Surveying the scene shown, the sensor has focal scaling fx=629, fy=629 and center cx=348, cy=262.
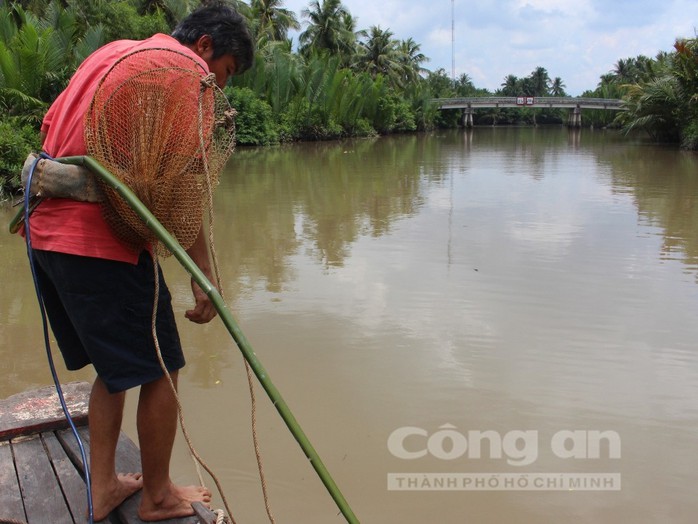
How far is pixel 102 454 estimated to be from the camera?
5.24 feet

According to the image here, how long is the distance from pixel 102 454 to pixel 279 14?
1354 inches

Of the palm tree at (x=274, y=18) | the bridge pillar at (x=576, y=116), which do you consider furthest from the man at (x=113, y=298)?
the bridge pillar at (x=576, y=116)

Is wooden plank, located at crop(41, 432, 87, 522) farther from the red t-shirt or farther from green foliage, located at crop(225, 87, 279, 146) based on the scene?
green foliage, located at crop(225, 87, 279, 146)

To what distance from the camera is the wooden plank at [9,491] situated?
1.58 m

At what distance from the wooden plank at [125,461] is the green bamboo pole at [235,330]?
53 cm

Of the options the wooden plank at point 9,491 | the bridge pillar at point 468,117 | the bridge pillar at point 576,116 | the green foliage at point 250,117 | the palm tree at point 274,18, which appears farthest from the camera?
the bridge pillar at point 468,117

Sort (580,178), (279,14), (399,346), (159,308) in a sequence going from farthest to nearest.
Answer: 1. (279,14)
2. (580,178)
3. (399,346)
4. (159,308)

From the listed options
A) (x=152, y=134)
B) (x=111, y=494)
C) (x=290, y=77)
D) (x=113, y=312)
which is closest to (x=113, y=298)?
(x=113, y=312)

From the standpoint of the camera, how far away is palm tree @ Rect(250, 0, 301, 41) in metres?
32.1

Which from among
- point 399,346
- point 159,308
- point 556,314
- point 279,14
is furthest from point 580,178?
point 279,14

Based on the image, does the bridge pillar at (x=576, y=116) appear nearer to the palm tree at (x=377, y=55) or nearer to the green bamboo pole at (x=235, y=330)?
the palm tree at (x=377, y=55)

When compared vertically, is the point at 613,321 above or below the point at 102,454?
below

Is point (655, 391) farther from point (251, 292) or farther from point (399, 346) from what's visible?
point (251, 292)

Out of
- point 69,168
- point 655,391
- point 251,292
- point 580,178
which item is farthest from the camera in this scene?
point 580,178
